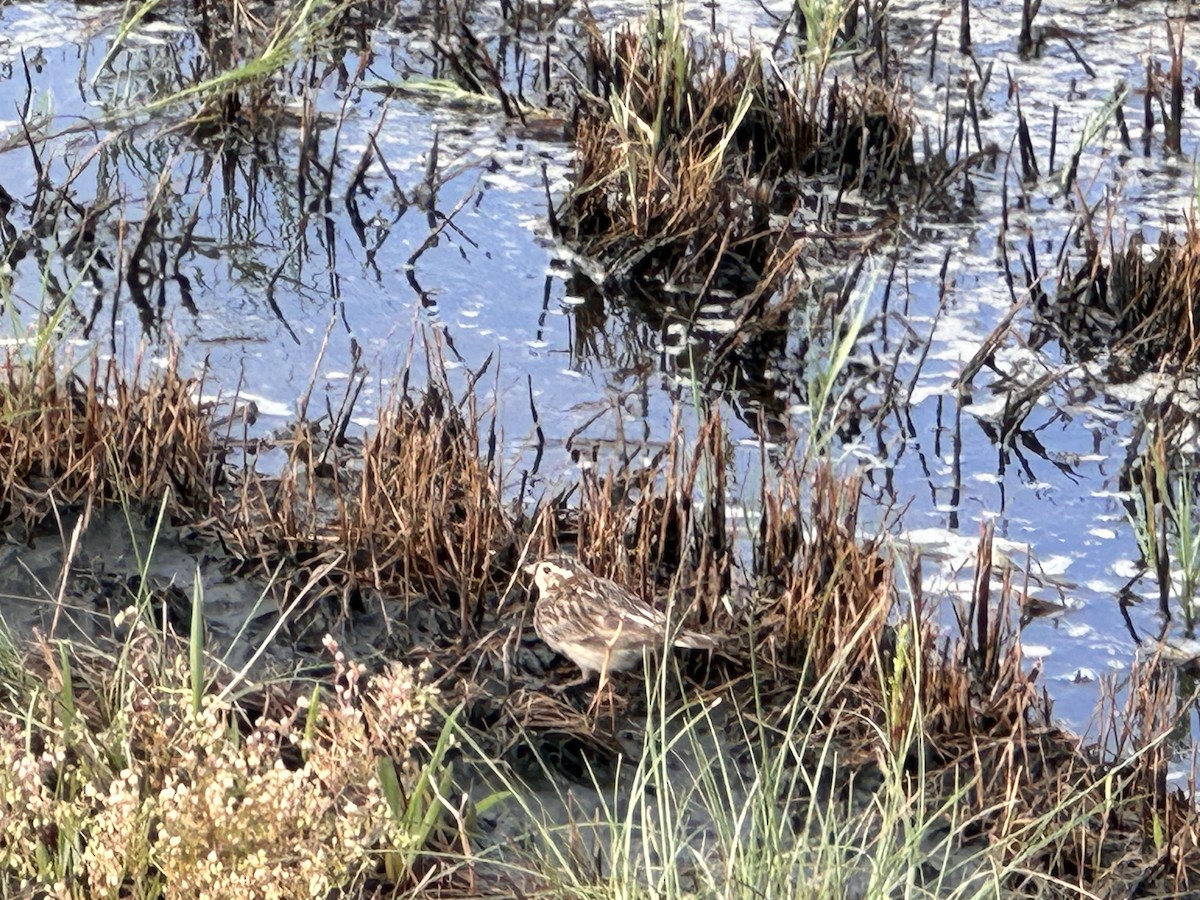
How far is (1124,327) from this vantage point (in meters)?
6.19

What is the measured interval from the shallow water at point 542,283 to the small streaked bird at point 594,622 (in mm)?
614

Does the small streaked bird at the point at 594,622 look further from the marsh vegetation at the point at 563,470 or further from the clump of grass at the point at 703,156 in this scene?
the clump of grass at the point at 703,156

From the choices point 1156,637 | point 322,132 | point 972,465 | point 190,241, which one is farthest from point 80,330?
point 1156,637

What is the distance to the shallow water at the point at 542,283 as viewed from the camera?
5.22 m

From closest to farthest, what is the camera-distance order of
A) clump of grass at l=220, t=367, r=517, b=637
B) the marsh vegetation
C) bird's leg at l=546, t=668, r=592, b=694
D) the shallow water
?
the marsh vegetation
bird's leg at l=546, t=668, r=592, b=694
clump of grass at l=220, t=367, r=517, b=637
the shallow water

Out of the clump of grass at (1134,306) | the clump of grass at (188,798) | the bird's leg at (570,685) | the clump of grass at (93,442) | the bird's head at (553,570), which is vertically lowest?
the bird's leg at (570,685)

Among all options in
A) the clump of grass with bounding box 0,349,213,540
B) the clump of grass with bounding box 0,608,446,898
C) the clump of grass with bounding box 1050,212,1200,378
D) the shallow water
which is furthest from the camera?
the clump of grass with bounding box 1050,212,1200,378

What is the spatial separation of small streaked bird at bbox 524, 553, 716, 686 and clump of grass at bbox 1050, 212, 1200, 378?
8.17ft

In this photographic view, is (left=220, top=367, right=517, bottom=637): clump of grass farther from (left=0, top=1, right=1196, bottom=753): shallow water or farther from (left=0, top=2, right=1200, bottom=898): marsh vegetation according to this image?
(left=0, top=1, right=1196, bottom=753): shallow water

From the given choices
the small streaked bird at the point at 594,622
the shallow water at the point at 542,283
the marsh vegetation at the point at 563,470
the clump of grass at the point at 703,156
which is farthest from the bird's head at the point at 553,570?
the clump of grass at the point at 703,156

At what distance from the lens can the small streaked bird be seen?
417 cm

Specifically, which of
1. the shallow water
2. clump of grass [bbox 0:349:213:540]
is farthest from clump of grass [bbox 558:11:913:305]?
clump of grass [bbox 0:349:213:540]

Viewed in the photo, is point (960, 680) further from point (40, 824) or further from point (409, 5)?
point (409, 5)

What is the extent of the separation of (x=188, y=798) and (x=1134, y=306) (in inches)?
160
